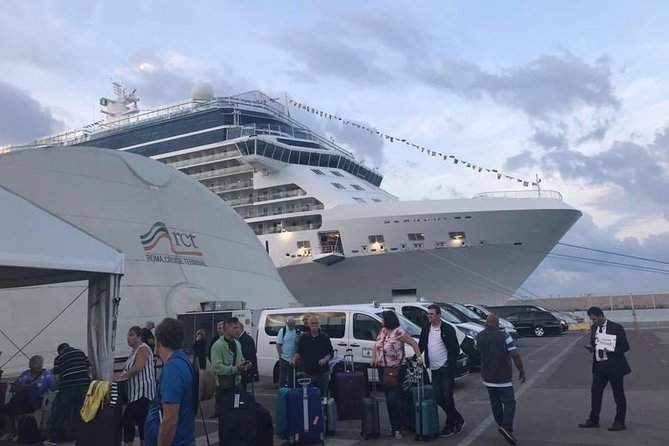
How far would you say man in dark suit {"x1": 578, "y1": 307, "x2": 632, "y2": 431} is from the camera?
251 inches

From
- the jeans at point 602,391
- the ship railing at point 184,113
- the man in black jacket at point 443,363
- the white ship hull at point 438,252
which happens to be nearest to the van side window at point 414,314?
the man in black jacket at point 443,363

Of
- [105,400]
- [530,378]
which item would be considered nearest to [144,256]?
[530,378]

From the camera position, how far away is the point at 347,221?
92.2 feet

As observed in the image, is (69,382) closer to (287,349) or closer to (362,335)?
(287,349)

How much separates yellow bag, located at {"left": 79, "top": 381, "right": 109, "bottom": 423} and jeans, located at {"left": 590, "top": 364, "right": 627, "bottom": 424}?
17.7ft

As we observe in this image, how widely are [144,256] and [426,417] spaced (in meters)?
11.6

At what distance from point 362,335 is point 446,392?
13.1 ft

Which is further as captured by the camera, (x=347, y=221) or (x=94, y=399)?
A: (x=347, y=221)

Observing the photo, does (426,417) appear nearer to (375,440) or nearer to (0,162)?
(375,440)

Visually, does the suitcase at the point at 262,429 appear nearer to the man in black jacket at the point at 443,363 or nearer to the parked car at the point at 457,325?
the man in black jacket at the point at 443,363

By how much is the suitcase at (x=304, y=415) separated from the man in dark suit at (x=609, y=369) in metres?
3.15

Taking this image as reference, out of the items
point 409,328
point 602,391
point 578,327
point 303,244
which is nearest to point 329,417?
point 602,391

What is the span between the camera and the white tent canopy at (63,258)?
5.75 m

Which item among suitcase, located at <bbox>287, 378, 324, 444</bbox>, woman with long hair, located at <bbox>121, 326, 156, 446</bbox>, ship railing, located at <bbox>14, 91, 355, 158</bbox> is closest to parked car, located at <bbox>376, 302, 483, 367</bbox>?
suitcase, located at <bbox>287, 378, 324, 444</bbox>
